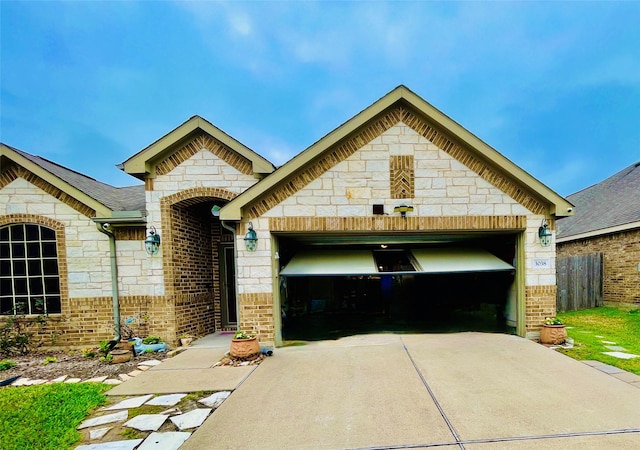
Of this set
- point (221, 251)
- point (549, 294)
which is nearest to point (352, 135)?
point (221, 251)

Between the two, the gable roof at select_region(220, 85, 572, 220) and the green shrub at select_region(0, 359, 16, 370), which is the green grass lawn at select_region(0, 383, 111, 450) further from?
the gable roof at select_region(220, 85, 572, 220)

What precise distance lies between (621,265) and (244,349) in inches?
516

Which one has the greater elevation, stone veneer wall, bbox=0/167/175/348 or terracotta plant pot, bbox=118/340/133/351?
stone veneer wall, bbox=0/167/175/348

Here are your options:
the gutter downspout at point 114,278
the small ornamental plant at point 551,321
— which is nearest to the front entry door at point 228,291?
the gutter downspout at point 114,278

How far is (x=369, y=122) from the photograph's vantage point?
6.61 metres

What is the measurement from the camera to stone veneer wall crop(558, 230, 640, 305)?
995 cm

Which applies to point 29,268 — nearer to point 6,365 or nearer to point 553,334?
point 6,365

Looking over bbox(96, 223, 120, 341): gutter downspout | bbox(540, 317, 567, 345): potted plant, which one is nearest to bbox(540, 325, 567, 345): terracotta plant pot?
bbox(540, 317, 567, 345): potted plant

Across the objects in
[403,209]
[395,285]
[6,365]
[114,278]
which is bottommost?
[6,365]

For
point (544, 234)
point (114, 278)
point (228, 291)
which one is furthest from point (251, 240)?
point (544, 234)

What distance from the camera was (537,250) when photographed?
260 inches

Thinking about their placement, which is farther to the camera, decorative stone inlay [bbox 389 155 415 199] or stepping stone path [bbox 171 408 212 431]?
decorative stone inlay [bbox 389 155 415 199]

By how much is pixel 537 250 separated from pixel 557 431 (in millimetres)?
4361

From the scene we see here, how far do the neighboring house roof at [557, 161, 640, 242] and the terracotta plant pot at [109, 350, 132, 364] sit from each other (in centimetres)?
1542
